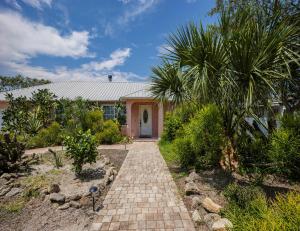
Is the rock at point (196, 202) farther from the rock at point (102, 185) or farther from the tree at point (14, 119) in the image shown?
the tree at point (14, 119)

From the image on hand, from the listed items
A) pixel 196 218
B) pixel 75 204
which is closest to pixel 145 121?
pixel 75 204

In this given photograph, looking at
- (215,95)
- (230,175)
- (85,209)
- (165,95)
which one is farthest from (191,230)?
(165,95)

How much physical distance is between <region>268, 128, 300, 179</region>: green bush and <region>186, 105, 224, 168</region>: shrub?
1.59 meters

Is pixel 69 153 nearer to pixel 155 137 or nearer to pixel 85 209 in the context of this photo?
pixel 85 209

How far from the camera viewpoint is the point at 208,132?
→ 546 cm

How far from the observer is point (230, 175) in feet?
18.1

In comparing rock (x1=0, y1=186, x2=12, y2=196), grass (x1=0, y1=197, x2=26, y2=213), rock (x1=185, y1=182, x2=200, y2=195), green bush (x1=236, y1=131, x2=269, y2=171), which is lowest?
grass (x1=0, y1=197, x2=26, y2=213)

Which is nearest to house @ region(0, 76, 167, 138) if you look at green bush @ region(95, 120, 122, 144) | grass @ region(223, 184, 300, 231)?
green bush @ region(95, 120, 122, 144)

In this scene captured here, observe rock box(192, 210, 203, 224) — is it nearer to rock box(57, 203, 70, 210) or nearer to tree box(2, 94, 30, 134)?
rock box(57, 203, 70, 210)

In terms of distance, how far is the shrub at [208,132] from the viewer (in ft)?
17.6

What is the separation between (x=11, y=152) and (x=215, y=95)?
6.95 meters

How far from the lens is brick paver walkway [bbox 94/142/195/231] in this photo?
141 inches

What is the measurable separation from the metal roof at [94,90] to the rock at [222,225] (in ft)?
37.0

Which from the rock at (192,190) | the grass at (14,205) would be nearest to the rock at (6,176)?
the grass at (14,205)
